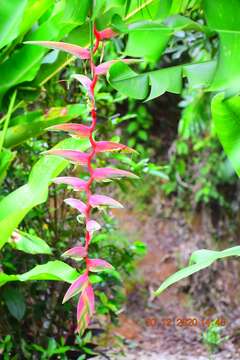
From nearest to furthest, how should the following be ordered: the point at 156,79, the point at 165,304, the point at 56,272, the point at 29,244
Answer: the point at 156,79 < the point at 56,272 < the point at 29,244 < the point at 165,304

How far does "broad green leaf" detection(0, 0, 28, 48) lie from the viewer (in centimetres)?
126

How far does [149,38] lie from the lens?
0.77m

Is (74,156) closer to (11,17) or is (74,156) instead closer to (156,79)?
(156,79)

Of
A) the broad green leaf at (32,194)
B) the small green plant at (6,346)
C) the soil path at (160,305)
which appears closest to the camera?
the broad green leaf at (32,194)

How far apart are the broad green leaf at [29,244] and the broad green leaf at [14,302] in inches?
9.1

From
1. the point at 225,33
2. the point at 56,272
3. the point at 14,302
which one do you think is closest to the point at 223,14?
the point at 225,33

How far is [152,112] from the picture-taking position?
13.7ft

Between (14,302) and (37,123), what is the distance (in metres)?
0.52

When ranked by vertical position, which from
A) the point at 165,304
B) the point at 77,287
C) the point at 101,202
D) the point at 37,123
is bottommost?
the point at 77,287

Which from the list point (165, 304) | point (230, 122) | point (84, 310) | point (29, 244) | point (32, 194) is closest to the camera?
point (84, 310)

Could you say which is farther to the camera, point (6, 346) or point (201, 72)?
point (6, 346)

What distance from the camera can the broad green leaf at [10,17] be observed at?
4.12ft

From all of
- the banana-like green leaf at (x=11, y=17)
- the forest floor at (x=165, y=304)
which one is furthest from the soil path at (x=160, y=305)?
the banana-like green leaf at (x=11, y=17)

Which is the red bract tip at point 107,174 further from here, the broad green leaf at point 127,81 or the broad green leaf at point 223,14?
the broad green leaf at point 223,14
